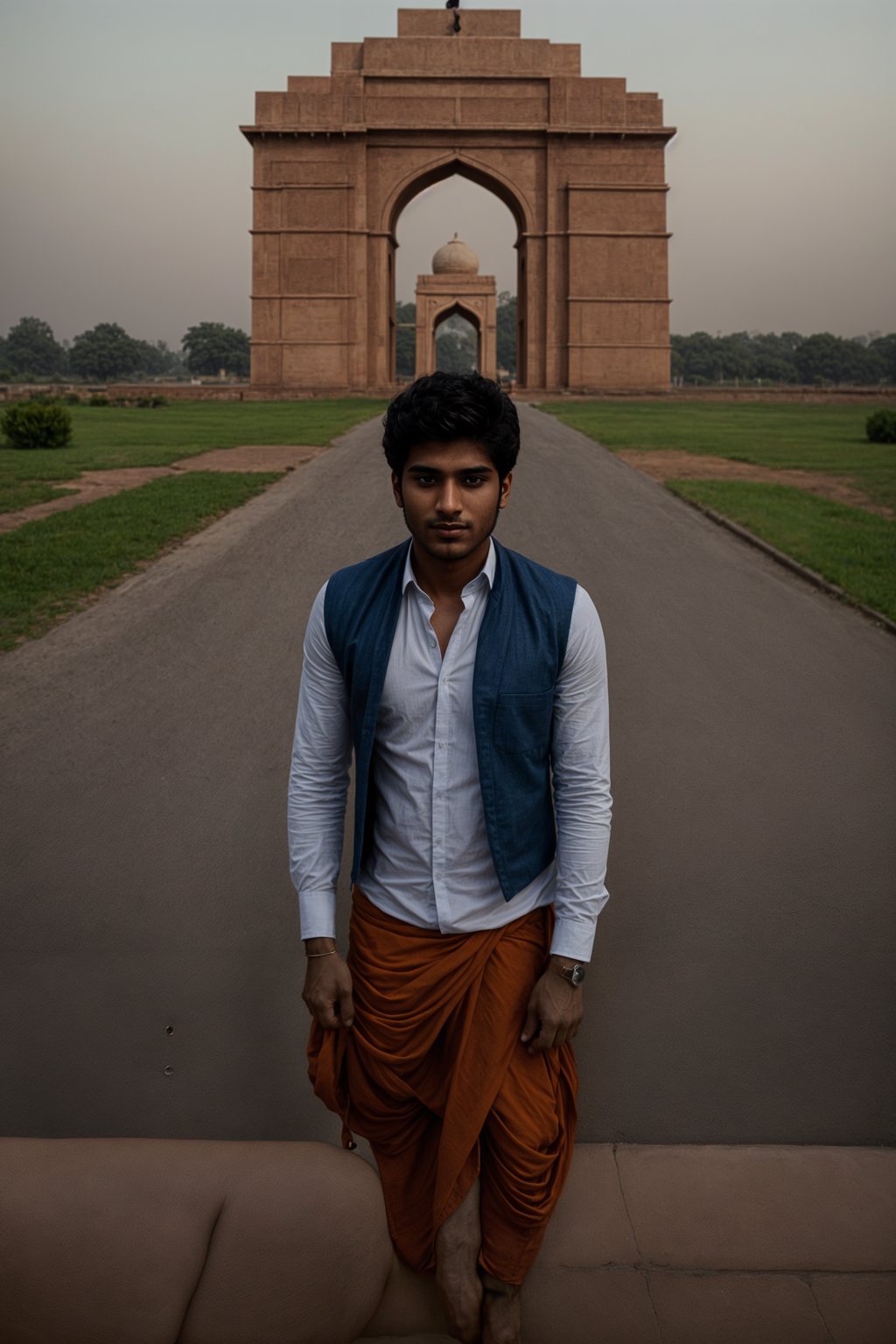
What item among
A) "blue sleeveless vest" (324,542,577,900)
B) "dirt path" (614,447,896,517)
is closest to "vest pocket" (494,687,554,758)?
"blue sleeveless vest" (324,542,577,900)

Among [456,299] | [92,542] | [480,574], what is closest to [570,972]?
[480,574]

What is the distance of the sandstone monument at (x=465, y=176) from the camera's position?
32.3 metres

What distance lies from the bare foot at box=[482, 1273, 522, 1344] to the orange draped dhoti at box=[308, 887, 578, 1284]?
0.02 meters

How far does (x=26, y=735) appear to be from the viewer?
199 inches

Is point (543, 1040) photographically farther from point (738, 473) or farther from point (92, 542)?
point (738, 473)

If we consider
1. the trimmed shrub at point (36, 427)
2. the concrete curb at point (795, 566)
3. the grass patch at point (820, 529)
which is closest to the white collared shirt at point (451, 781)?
the concrete curb at point (795, 566)

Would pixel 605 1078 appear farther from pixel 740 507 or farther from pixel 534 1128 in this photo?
pixel 740 507

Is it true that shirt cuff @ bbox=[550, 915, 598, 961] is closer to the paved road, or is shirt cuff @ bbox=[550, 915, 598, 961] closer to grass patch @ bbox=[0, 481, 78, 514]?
the paved road

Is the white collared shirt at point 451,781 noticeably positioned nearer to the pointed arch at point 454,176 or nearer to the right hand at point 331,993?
the right hand at point 331,993

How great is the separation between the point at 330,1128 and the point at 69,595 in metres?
5.26

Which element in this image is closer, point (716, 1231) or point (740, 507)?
point (716, 1231)

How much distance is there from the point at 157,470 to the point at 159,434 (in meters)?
5.19

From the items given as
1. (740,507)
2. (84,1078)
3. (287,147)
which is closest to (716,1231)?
(84,1078)

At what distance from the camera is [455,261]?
123 ft
